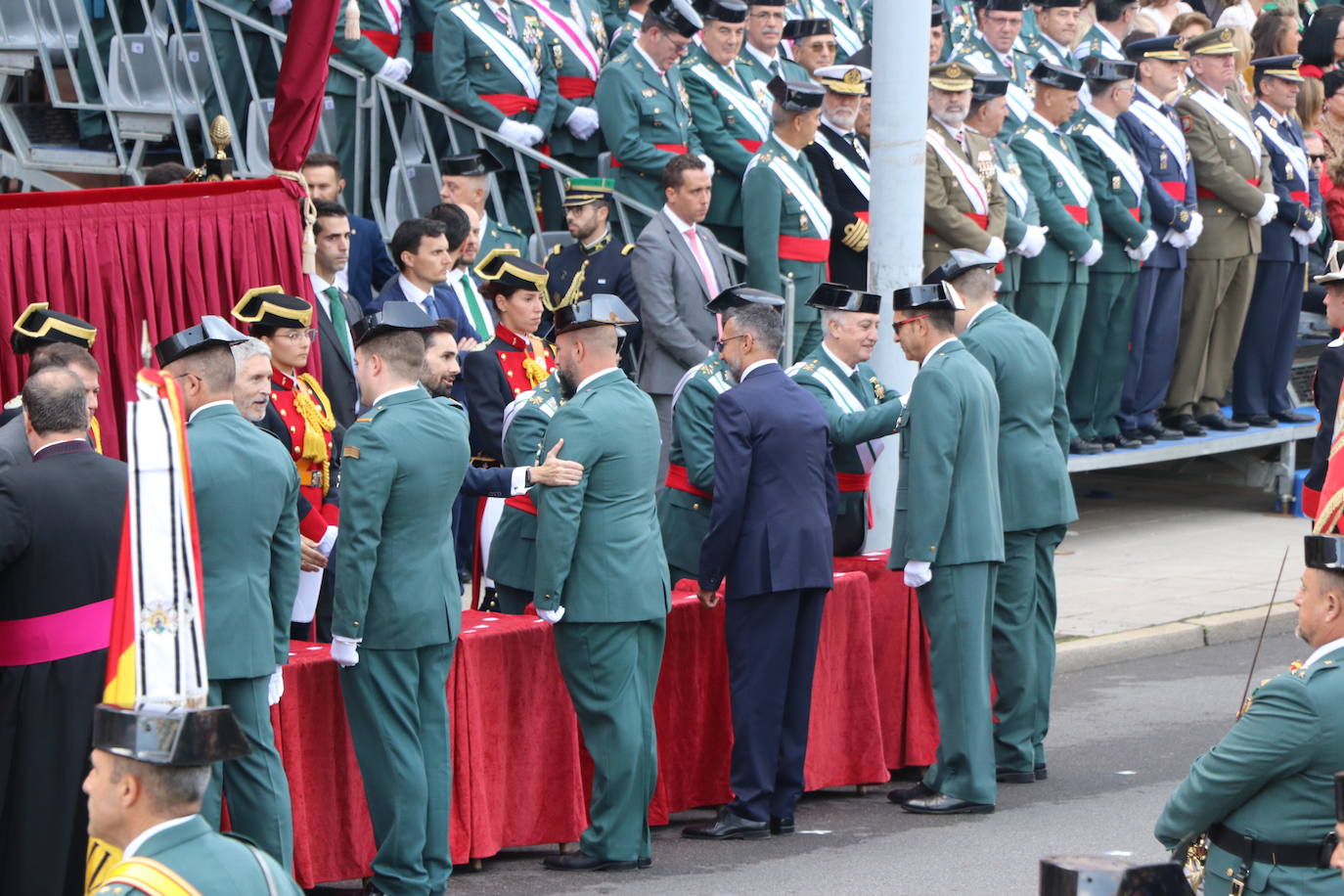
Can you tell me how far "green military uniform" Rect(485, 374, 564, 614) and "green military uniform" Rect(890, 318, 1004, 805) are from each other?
4.61ft

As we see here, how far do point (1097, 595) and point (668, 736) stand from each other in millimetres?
4616

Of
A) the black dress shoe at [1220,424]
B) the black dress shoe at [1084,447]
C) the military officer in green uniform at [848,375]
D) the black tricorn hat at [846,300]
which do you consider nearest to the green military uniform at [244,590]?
the military officer in green uniform at [848,375]

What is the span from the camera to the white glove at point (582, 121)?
39.0ft

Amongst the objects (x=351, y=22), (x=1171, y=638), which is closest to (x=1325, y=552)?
(x=1171, y=638)

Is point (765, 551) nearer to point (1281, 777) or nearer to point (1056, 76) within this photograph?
point (1281, 777)

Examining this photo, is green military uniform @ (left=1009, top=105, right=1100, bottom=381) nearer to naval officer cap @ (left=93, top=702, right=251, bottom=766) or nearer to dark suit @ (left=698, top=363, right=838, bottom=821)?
dark suit @ (left=698, top=363, right=838, bottom=821)

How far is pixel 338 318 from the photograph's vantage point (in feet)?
30.3

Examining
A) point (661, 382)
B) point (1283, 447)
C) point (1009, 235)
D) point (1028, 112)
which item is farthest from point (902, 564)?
point (1283, 447)

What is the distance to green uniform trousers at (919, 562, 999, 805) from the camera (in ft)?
26.7

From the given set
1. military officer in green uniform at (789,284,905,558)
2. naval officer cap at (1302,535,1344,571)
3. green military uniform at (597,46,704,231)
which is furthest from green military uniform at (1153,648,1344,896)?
green military uniform at (597,46,704,231)

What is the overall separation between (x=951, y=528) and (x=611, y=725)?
1.63 m

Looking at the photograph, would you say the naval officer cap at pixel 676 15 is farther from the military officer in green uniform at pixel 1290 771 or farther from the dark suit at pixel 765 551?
the military officer in green uniform at pixel 1290 771

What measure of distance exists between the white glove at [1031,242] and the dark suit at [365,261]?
3901 mm

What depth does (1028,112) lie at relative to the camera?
43.6ft
